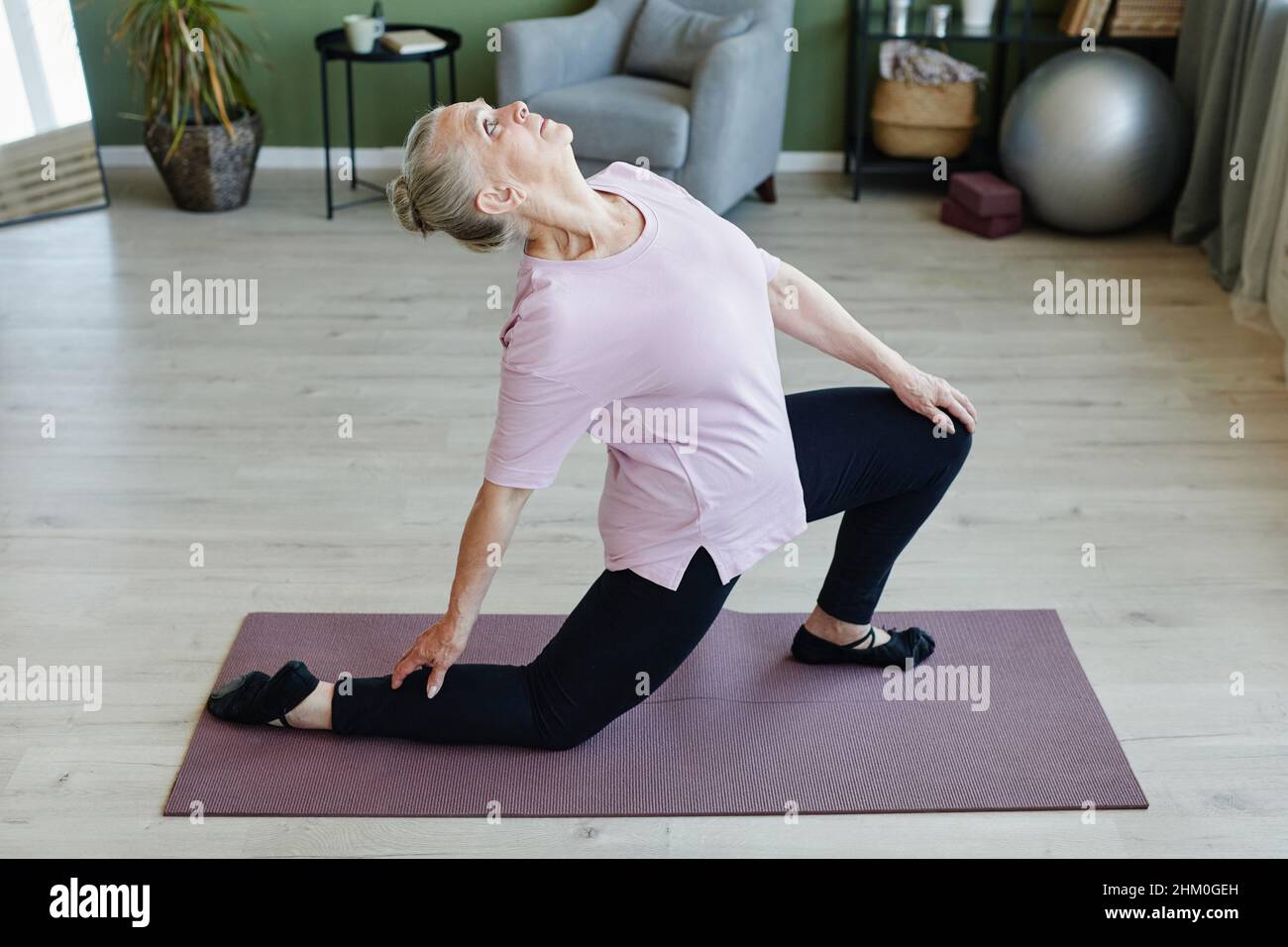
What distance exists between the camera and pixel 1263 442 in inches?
112

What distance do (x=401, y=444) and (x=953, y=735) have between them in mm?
1382

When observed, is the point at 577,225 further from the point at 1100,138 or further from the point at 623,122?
the point at 1100,138

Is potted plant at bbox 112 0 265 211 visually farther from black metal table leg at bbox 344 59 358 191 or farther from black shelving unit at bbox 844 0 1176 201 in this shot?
black shelving unit at bbox 844 0 1176 201

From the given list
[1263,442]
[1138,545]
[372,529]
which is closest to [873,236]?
[1263,442]

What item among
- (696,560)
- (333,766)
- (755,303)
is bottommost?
(333,766)

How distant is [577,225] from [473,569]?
0.45 m

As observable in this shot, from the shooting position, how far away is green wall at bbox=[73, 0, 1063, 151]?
445 cm

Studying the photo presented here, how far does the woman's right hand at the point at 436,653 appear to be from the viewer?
1798 mm

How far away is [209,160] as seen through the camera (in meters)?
4.16

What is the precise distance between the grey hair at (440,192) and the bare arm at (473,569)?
314mm

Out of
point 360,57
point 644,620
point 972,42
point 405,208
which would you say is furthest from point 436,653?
point 972,42

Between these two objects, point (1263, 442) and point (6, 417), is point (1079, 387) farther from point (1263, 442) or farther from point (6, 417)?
point (6, 417)

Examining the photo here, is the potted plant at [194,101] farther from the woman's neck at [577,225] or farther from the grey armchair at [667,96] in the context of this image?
the woman's neck at [577,225]

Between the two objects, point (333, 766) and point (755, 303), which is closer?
point (755, 303)
